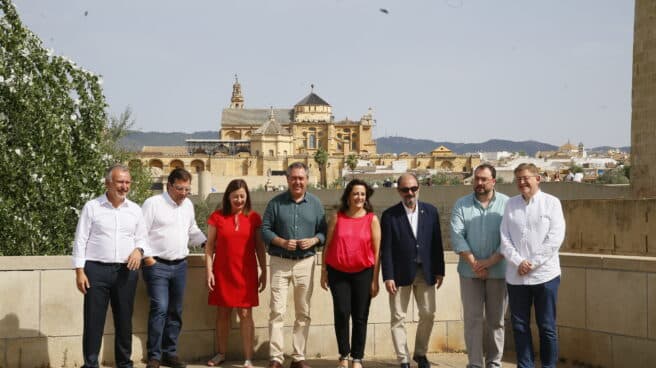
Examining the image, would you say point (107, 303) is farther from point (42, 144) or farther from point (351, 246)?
point (42, 144)

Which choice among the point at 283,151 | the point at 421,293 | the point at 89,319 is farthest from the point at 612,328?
the point at 283,151

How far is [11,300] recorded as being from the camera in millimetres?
7391

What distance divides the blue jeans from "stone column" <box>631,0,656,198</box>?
6.50m

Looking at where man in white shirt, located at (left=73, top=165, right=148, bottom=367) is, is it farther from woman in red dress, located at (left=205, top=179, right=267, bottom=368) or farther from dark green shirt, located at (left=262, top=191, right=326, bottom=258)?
dark green shirt, located at (left=262, top=191, right=326, bottom=258)

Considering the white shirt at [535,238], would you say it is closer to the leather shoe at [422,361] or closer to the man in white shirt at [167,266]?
the leather shoe at [422,361]

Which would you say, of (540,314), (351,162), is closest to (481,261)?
(540,314)

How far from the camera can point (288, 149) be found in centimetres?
15250

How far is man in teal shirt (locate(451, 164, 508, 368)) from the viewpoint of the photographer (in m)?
7.00

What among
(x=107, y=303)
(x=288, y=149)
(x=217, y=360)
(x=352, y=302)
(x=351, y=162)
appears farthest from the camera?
(x=288, y=149)

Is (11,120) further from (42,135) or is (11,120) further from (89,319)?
(89,319)

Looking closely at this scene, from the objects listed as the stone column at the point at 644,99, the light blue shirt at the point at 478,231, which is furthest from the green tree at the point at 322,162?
the light blue shirt at the point at 478,231

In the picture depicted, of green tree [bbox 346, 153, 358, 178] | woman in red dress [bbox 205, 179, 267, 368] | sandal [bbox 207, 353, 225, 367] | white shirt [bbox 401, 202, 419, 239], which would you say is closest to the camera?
white shirt [bbox 401, 202, 419, 239]

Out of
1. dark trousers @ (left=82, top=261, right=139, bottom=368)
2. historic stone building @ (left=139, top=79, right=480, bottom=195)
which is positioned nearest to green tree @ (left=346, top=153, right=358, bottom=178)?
historic stone building @ (left=139, top=79, right=480, bottom=195)

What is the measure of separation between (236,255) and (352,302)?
99 centimetres
